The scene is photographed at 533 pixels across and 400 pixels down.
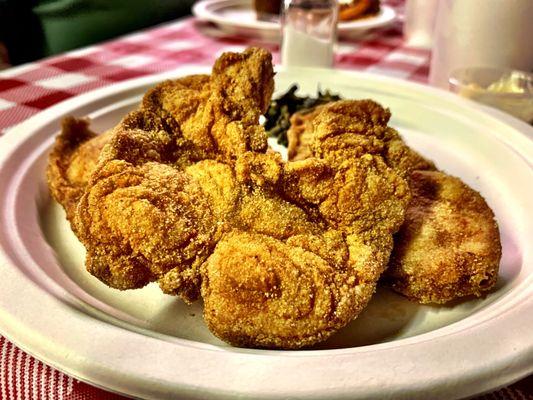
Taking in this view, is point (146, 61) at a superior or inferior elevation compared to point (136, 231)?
inferior

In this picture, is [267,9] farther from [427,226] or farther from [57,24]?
[427,226]

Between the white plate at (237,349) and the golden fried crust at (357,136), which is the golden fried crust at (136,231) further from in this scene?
the golden fried crust at (357,136)

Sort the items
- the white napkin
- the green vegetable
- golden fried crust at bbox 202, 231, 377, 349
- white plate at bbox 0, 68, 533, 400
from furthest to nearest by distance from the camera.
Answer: the white napkin → the green vegetable → golden fried crust at bbox 202, 231, 377, 349 → white plate at bbox 0, 68, 533, 400

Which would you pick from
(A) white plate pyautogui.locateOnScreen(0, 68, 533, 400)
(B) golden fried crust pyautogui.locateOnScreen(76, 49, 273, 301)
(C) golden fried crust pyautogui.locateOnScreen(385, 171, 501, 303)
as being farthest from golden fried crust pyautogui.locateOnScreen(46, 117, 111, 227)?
(C) golden fried crust pyautogui.locateOnScreen(385, 171, 501, 303)

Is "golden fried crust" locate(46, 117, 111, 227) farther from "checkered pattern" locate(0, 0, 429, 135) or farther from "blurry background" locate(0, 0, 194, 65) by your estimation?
"blurry background" locate(0, 0, 194, 65)

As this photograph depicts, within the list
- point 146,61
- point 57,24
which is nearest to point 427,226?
point 146,61
